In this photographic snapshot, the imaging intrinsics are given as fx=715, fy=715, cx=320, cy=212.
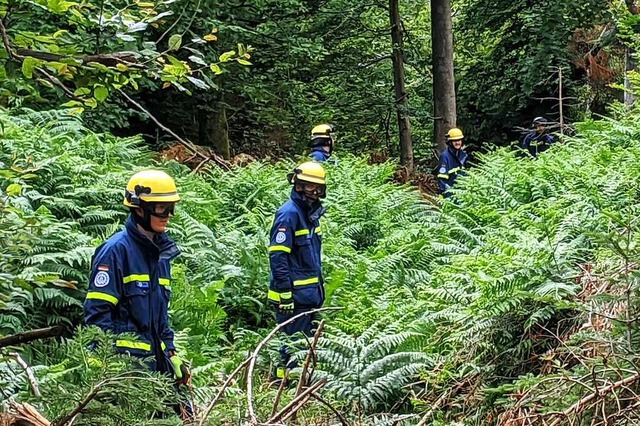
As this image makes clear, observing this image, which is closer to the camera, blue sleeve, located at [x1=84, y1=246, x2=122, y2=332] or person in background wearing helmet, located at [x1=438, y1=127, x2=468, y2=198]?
blue sleeve, located at [x1=84, y1=246, x2=122, y2=332]

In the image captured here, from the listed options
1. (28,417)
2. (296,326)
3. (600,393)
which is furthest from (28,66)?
(296,326)

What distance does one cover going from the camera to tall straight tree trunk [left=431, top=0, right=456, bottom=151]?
14359mm

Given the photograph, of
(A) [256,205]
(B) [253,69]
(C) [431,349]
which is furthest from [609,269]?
(B) [253,69]

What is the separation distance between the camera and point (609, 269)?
477 cm

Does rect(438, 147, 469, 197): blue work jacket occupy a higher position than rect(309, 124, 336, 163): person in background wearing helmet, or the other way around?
rect(309, 124, 336, 163): person in background wearing helmet

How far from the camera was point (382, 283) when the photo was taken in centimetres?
827

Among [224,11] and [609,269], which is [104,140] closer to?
[224,11]

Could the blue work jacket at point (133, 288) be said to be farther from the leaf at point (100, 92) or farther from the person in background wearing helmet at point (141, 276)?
the leaf at point (100, 92)

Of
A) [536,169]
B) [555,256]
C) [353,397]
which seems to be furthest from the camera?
[536,169]

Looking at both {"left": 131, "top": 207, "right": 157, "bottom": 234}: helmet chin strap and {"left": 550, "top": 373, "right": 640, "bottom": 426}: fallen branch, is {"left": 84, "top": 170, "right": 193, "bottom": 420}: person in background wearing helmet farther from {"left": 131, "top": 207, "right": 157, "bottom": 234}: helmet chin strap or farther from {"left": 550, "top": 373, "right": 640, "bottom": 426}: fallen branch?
{"left": 550, "top": 373, "right": 640, "bottom": 426}: fallen branch

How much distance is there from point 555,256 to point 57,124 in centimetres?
912

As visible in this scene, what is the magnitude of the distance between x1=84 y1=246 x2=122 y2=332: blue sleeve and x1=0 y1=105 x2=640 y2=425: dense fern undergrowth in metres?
0.27

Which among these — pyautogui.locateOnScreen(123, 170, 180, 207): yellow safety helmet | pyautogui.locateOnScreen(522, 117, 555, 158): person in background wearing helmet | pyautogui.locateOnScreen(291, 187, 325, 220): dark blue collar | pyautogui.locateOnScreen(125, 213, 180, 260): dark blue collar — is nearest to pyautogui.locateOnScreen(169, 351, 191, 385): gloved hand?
pyautogui.locateOnScreen(125, 213, 180, 260): dark blue collar

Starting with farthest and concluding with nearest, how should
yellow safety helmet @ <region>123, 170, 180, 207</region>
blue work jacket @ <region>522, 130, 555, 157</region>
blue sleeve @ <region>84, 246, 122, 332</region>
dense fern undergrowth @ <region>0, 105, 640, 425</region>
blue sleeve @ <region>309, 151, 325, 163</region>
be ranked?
blue work jacket @ <region>522, 130, 555, 157</region> → blue sleeve @ <region>309, 151, 325, 163</region> → yellow safety helmet @ <region>123, 170, 180, 207</region> → blue sleeve @ <region>84, 246, 122, 332</region> → dense fern undergrowth @ <region>0, 105, 640, 425</region>
